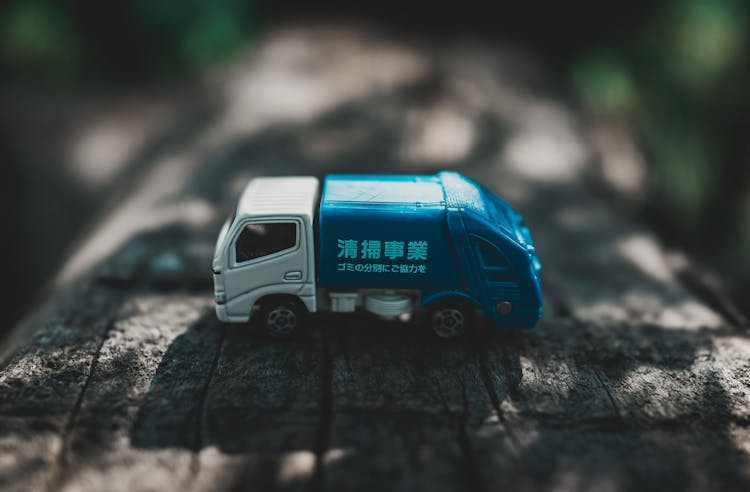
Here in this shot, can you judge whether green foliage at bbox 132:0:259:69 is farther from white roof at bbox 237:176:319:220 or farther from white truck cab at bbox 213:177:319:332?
white truck cab at bbox 213:177:319:332

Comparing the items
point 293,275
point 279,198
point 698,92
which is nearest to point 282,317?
point 293,275

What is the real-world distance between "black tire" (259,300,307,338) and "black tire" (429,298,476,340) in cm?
114

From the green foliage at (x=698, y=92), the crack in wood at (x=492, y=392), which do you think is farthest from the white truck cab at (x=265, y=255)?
the green foliage at (x=698, y=92)

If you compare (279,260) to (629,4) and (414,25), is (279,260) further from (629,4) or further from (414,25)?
(629,4)

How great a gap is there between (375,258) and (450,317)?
89 cm

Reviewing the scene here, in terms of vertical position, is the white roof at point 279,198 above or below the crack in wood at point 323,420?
above

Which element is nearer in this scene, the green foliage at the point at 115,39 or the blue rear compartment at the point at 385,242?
the blue rear compartment at the point at 385,242

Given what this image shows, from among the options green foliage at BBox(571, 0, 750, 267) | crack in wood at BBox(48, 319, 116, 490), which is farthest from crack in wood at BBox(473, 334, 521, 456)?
green foliage at BBox(571, 0, 750, 267)

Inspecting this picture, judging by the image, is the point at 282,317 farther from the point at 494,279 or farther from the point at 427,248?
the point at 494,279

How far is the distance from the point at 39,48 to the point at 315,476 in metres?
11.1

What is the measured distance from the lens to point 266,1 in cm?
1264

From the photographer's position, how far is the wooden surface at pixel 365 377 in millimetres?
4172

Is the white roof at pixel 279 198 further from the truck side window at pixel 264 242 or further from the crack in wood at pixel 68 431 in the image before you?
the crack in wood at pixel 68 431

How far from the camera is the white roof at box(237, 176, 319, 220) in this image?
16.5ft
